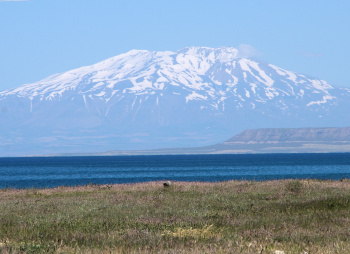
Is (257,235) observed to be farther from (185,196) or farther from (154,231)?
(185,196)

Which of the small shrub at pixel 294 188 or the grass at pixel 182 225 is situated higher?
the small shrub at pixel 294 188


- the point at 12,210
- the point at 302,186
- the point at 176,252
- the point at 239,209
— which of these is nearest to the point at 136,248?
the point at 176,252

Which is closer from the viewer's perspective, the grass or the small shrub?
the grass

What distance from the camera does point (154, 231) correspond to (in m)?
20.0

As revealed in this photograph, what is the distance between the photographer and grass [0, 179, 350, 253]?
16297 millimetres

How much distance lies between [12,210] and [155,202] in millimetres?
6885

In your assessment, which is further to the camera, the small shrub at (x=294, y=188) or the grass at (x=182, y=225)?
the small shrub at (x=294, y=188)

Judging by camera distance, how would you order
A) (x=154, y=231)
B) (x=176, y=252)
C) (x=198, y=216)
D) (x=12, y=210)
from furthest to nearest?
(x=12, y=210)
(x=198, y=216)
(x=154, y=231)
(x=176, y=252)

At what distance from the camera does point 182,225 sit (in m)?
21.4

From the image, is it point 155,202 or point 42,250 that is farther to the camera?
point 155,202

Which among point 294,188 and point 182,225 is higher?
point 294,188

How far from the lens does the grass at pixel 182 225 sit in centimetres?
1630

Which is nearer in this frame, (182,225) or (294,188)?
(182,225)

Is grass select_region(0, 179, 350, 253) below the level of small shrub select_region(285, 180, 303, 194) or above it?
below
